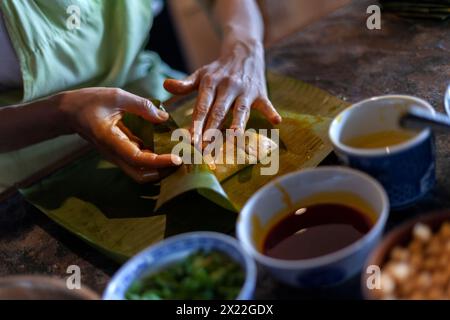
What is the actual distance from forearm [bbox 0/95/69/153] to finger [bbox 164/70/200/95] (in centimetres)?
31

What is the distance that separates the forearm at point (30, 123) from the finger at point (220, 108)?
1.35 ft

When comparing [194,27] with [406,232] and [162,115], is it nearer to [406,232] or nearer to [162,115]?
[162,115]

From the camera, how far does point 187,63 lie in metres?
3.85

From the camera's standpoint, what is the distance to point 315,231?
1.04 metres

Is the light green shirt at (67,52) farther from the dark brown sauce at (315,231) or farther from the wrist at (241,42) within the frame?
the dark brown sauce at (315,231)

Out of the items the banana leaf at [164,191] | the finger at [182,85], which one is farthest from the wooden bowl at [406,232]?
the finger at [182,85]

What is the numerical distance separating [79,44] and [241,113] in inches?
22.5

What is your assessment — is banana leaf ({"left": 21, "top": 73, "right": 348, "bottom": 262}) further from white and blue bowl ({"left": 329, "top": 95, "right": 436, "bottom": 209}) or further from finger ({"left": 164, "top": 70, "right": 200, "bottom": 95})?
white and blue bowl ({"left": 329, "top": 95, "right": 436, "bottom": 209})

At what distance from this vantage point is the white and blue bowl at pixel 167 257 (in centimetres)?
93

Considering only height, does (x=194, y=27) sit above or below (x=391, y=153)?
below

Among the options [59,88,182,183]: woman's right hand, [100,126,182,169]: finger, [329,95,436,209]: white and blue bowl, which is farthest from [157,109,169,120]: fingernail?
[329,95,436,209]: white and blue bowl

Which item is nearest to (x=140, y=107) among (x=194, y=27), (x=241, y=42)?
(x=241, y=42)
